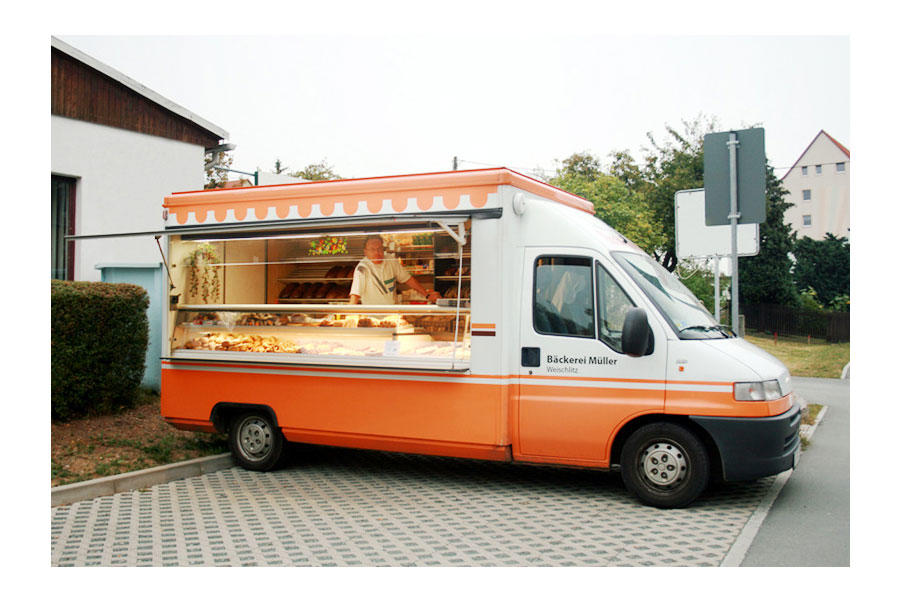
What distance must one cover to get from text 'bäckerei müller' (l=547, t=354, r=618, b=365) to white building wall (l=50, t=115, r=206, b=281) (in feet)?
30.2

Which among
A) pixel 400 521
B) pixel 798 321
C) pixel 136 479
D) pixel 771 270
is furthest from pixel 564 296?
pixel 771 270

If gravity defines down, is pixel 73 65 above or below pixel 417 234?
above

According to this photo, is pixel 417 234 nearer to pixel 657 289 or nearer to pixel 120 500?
pixel 657 289

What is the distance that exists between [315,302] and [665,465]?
4279 mm

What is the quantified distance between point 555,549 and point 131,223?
10.8 meters

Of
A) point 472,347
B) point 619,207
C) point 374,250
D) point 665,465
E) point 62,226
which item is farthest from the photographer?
point 619,207

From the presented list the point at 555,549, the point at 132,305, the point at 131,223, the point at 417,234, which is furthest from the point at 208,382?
the point at 131,223

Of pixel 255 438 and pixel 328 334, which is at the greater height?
pixel 328 334

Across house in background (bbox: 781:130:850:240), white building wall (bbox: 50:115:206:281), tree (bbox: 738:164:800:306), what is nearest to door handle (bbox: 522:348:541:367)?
white building wall (bbox: 50:115:206:281)

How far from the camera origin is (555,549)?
211 inches

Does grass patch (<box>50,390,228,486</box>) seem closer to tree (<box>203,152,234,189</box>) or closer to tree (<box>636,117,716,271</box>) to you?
tree (<box>203,152,234,189</box>)

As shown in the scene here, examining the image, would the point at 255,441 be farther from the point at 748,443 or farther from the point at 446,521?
the point at 748,443

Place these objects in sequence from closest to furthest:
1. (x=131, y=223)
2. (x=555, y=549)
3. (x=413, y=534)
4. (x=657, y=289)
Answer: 1. (x=555, y=549)
2. (x=413, y=534)
3. (x=657, y=289)
4. (x=131, y=223)

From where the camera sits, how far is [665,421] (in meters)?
6.41
